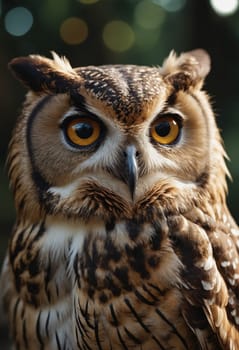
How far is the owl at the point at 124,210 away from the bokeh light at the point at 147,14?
11.2 feet

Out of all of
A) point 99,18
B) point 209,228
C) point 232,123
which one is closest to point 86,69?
point 209,228

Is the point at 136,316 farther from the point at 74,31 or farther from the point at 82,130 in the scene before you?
the point at 74,31

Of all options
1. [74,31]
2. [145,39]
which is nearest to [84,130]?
[74,31]

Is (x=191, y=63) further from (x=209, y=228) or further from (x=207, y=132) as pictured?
(x=209, y=228)

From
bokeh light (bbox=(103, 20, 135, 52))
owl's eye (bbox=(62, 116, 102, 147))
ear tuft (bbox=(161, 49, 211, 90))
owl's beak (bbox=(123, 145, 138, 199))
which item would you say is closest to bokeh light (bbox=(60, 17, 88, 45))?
bokeh light (bbox=(103, 20, 135, 52))

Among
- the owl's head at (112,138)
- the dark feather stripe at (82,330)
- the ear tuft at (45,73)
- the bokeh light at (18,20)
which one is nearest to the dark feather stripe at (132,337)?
the dark feather stripe at (82,330)

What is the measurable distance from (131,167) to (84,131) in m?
0.17

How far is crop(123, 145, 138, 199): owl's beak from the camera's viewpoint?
1.54 meters

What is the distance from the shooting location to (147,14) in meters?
5.18

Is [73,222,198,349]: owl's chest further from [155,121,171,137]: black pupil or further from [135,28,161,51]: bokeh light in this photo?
[135,28,161,51]: bokeh light

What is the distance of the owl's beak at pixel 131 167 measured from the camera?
60.6 inches

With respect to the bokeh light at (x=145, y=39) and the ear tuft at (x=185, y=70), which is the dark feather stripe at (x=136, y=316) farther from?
the bokeh light at (x=145, y=39)

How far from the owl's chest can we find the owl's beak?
188 mm

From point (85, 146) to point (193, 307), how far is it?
478 mm
